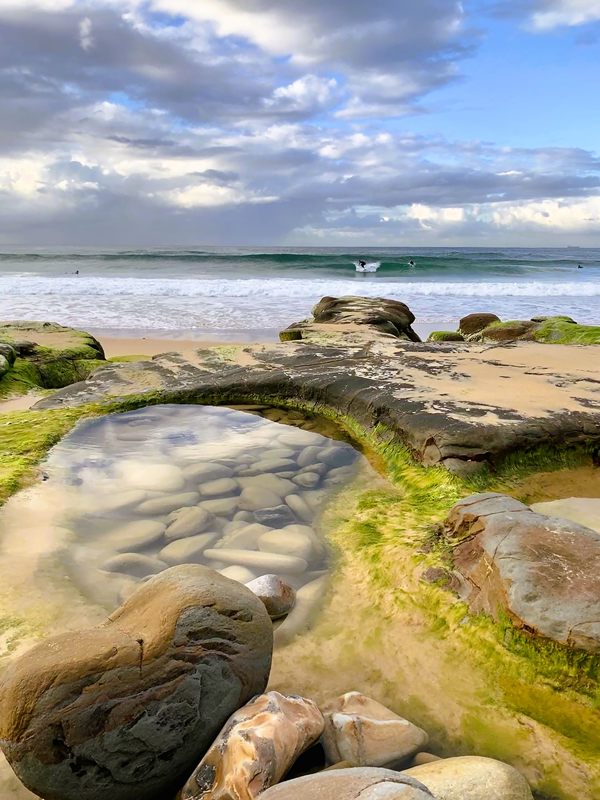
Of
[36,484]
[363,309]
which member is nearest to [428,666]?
[36,484]

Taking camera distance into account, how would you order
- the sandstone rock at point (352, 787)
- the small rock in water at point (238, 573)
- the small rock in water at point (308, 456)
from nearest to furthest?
the sandstone rock at point (352, 787), the small rock in water at point (238, 573), the small rock in water at point (308, 456)

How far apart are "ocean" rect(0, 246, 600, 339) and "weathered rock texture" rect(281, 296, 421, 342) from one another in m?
2.38

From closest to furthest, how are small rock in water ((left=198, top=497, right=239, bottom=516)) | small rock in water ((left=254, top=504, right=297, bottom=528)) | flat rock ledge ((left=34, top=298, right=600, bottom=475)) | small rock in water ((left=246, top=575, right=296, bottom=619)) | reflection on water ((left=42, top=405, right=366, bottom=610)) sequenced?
small rock in water ((left=246, top=575, right=296, bottom=619)) < reflection on water ((left=42, top=405, right=366, bottom=610)) < small rock in water ((left=254, top=504, right=297, bottom=528)) < small rock in water ((left=198, top=497, right=239, bottom=516)) < flat rock ledge ((left=34, top=298, right=600, bottom=475))

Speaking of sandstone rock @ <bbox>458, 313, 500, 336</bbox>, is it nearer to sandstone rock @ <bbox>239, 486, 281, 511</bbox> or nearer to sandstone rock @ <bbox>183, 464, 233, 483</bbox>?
sandstone rock @ <bbox>183, 464, 233, 483</bbox>

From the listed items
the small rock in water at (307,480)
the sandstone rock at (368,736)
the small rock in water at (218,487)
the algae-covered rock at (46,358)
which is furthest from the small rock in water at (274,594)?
the algae-covered rock at (46,358)

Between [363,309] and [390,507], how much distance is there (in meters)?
6.90

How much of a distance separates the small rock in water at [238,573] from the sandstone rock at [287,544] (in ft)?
0.71

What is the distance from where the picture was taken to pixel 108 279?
2459cm

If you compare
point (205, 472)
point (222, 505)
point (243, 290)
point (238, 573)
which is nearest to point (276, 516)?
point (222, 505)

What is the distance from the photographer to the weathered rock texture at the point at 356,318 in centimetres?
Result: 826

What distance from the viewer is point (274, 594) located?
2.46 m

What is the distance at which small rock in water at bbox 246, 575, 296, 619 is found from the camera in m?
2.45

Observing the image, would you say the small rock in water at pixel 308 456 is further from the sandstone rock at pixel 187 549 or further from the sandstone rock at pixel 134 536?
the sandstone rock at pixel 134 536

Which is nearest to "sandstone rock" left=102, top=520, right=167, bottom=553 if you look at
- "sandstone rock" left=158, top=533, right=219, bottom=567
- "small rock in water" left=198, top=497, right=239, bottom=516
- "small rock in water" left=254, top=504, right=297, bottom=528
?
"sandstone rock" left=158, top=533, right=219, bottom=567
